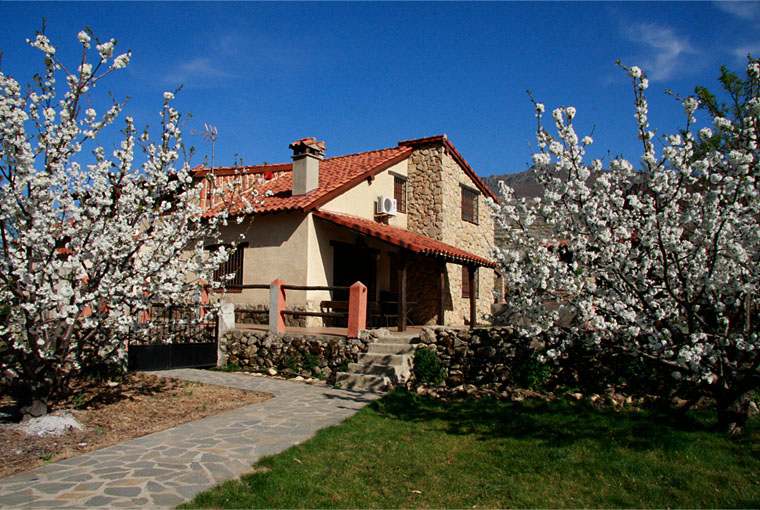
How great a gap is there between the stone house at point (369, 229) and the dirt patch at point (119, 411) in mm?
3693

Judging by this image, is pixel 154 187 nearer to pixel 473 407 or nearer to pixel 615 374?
pixel 473 407

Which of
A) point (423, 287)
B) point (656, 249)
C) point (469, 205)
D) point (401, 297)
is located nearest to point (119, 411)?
point (401, 297)

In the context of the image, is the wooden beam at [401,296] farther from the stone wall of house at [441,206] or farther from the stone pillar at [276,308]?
the stone wall of house at [441,206]

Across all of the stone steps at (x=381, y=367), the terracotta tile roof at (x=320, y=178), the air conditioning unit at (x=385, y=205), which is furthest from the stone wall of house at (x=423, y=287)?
the stone steps at (x=381, y=367)

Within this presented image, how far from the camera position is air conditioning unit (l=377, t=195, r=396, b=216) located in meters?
15.2

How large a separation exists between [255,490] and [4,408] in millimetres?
4821

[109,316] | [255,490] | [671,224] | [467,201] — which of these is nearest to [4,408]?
[109,316]

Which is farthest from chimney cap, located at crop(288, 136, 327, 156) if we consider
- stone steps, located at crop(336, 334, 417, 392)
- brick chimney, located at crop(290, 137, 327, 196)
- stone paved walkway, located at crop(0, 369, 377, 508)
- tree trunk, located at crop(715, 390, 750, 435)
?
tree trunk, located at crop(715, 390, 750, 435)

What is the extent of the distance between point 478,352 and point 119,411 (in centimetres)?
580

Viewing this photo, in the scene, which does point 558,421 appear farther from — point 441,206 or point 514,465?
Result: point 441,206

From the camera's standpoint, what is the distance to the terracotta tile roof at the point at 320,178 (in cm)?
1304

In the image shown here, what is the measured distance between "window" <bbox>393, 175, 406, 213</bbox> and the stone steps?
22.8 ft

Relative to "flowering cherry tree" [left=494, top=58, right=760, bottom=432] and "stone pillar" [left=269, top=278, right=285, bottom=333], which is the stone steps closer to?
"stone pillar" [left=269, top=278, right=285, bottom=333]

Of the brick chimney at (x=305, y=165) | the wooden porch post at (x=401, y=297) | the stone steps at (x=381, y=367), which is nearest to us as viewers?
the stone steps at (x=381, y=367)
